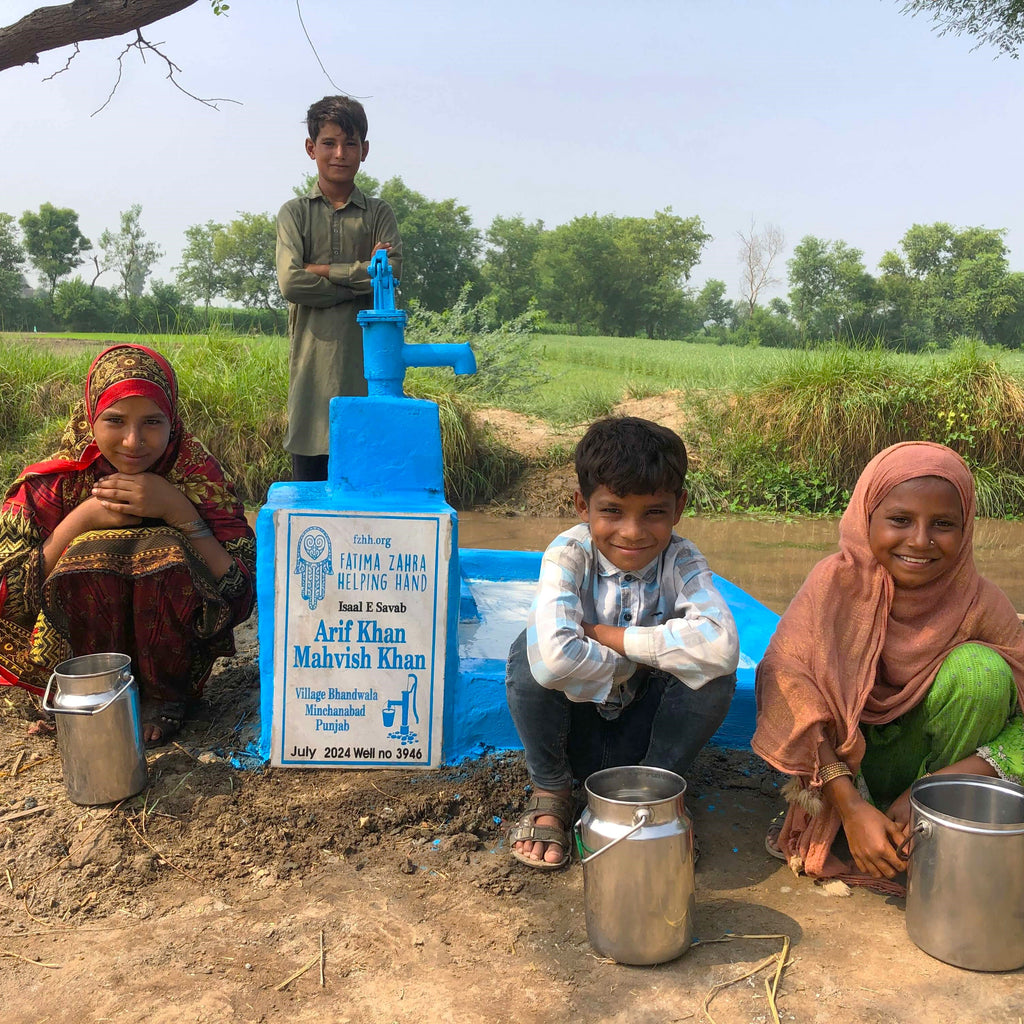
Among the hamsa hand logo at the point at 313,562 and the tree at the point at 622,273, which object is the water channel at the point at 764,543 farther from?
the tree at the point at 622,273

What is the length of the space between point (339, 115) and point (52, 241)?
42.9m

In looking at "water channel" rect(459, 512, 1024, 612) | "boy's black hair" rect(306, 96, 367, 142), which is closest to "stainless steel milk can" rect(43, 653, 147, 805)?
"boy's black hair" rect(306, 96, 367, 142)

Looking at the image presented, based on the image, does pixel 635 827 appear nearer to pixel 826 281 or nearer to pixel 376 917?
pixel 376 917

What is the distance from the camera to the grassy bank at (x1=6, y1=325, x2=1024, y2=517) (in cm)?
691

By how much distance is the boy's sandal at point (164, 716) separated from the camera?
243 centimetres

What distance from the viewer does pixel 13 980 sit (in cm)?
153

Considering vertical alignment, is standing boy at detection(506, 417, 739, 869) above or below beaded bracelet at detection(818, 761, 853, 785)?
above

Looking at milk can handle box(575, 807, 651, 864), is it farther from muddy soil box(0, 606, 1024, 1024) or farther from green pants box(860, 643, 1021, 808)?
green pants box(860, 643, 1021, 808)

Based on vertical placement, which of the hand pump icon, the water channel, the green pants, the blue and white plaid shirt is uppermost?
the blue and white plaid shirt

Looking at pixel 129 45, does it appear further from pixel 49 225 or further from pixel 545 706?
pixel 49 225

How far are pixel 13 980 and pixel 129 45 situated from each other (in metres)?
3.60

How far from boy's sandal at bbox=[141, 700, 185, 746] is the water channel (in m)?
3.00

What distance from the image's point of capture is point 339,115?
3602 millimetres

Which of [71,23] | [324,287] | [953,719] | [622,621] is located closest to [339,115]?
[324,287]
